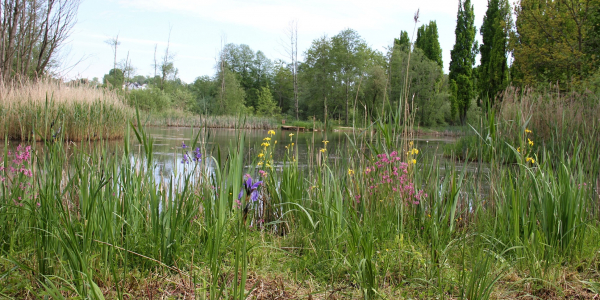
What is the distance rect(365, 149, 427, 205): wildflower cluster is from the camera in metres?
2.31

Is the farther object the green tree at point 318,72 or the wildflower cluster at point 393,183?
the green tree at point 318,72

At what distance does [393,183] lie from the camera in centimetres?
241

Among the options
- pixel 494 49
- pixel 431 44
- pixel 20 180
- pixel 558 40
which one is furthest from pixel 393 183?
pixel 431 44

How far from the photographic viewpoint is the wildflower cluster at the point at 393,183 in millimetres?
2312

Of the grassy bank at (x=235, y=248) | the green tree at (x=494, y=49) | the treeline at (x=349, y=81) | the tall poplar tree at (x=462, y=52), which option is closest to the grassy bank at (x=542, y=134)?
the grassy bank at (x=235, y=248)

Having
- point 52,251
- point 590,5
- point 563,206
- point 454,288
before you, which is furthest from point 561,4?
point 52,251

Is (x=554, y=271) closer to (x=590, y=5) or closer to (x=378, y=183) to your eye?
(x=378, y=183)

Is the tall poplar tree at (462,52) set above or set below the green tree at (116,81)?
above

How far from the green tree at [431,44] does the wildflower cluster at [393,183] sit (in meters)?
36.6

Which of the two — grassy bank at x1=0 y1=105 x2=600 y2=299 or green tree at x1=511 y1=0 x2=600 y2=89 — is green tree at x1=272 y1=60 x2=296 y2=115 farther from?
grassy bank at x1=0 y1=105 x2=600 y2=299

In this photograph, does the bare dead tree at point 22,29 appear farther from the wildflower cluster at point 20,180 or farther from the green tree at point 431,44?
the green tree at point 431,44

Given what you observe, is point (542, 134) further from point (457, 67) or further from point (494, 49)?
point (457, 67)

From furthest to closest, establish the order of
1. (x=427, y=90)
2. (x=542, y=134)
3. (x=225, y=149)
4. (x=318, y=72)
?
(x=318, y=72)
(x=427, y=90)
(x=225, y=149)
(x=542, y=134)

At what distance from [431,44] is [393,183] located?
37.2m
